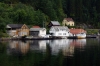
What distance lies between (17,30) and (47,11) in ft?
55.7

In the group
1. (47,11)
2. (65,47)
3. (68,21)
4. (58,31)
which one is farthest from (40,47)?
(68,21)

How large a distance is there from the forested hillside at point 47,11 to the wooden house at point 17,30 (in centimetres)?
149

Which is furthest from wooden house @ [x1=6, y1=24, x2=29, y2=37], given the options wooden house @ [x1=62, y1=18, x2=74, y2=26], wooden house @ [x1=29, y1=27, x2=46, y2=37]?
wooden house @ [x1=62, y1=18, x2=74, y2=26]

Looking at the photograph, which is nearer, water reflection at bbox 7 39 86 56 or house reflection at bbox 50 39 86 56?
house reflection at bbox 50 39 86 56

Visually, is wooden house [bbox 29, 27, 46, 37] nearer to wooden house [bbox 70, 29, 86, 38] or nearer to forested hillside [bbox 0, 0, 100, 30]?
forested hillside [bbox 0, 0, 100, 30]

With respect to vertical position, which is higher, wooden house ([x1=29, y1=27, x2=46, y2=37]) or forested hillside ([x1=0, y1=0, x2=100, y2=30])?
forested hillside ([x1=0, y1=0, x2=100, y2=30])

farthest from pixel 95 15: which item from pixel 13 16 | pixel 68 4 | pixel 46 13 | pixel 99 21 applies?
pixel 13 16

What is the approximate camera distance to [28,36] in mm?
62312

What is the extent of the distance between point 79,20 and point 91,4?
9.21 meters

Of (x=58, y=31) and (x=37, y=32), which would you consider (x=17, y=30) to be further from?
(x=58, y=31)

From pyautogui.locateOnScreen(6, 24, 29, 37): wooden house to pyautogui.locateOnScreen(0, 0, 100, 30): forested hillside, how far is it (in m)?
1.49

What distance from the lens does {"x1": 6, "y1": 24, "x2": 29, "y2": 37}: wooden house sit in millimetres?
62469

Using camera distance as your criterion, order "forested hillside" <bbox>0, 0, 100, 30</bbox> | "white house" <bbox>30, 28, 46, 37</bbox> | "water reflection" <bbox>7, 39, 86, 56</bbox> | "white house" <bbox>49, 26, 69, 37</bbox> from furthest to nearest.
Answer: "white house" <bbox>49, 26, 69, 37</bbox> → "forested hillside" <bbox>0, 0, 100, 30</bbox> → "white house" <bbox>30, 28, 46, 37</bbox> → "water reflection" <bbox>7, 39, 86, 56</bbox>

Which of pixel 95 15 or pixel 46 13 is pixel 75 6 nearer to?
pixel 95 15
